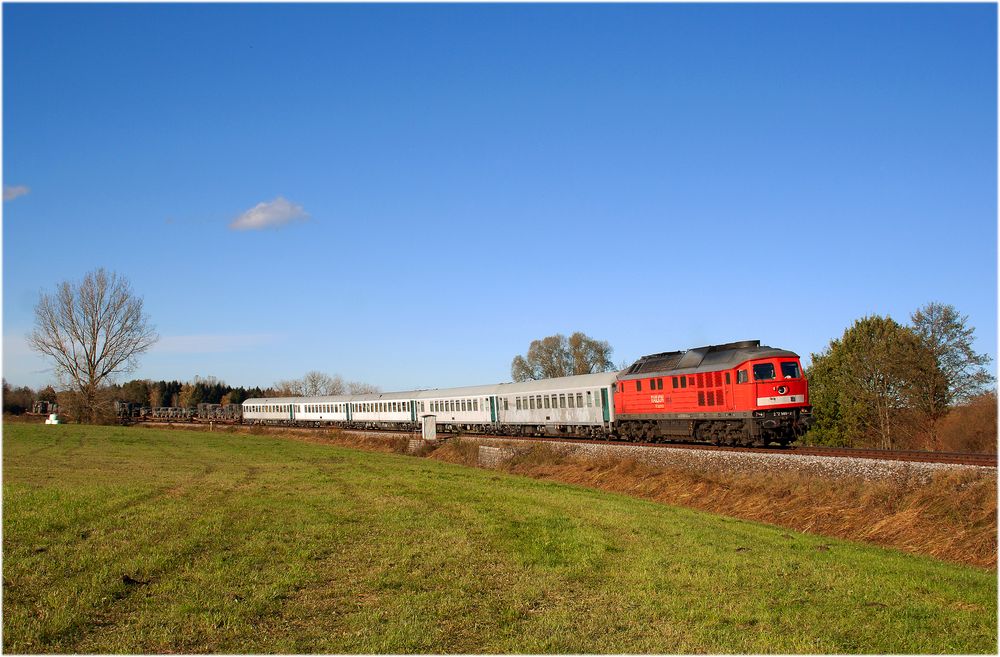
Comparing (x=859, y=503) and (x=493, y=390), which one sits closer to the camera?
(x=859, y=503)

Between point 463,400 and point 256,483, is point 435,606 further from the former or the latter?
point 463,400

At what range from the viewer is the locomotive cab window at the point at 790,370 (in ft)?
94.4

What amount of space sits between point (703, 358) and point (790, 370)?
392cm

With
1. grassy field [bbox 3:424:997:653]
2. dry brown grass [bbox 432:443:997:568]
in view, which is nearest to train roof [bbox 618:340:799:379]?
dry brown grass [bbox 432:443:997:568]

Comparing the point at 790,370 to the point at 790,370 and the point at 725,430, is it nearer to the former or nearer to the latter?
the point at 790,370

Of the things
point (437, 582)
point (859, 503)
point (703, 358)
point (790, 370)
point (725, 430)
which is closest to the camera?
point (437, 582)

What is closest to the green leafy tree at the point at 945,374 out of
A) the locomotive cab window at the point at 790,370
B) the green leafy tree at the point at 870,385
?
the green leafy tree at the point at 870,385

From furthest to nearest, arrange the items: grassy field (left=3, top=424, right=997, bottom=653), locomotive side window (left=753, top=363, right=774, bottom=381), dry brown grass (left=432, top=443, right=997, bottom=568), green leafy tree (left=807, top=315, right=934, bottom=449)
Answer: green leafy tree (left=807, top=315, right=934, bottom=449) < locomotive side window (left=753, top=363, right=774, bottom=381) < dry brown grass (left=432, top=443, right=997, bottom=568) < grassy field (left=3, top=424, right=997, bottom=653)

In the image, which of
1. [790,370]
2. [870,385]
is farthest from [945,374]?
[790,370]

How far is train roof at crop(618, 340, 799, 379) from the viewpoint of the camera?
2918 centimetres

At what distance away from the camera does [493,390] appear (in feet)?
176

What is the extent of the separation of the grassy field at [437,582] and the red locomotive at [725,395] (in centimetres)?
1194

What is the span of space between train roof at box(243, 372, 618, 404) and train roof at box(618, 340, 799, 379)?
3145 mm

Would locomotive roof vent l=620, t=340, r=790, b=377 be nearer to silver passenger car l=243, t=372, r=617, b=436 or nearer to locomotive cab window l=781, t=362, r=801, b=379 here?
locomotive cab window l=781, t=362, r=801, b=379
